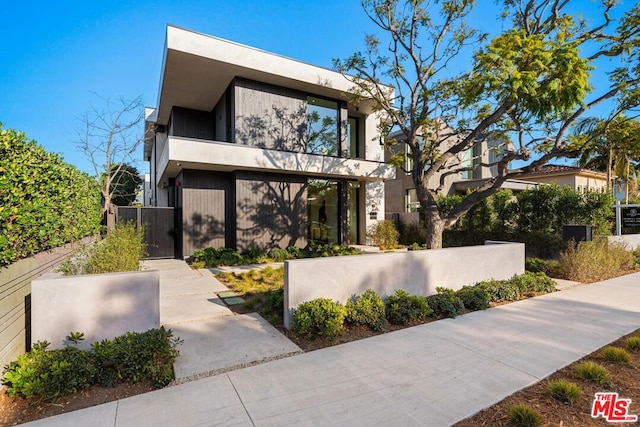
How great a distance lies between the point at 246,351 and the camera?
3783 millimetres

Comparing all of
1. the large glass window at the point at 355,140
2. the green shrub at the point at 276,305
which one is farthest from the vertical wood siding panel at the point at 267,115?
the green shrub at the point at 276,305

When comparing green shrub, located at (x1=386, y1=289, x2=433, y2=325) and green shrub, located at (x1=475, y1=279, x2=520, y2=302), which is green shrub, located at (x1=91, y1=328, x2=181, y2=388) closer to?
green shrub, located at (x1=386, y1=289, x2=433, y2=325)

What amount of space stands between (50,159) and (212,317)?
11.9ft

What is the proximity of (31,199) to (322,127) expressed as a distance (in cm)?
999

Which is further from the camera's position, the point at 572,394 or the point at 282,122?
the point at 282,122

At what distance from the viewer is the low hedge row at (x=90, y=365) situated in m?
2.79

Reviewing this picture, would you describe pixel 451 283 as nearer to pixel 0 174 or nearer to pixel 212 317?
pixel 212 317

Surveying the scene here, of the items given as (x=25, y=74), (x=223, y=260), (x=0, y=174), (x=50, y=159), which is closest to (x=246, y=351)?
(x=0, y=174)

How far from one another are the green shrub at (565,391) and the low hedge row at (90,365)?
12.5 feet

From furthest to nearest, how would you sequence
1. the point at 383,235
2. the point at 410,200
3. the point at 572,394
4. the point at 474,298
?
the point at 410,200
the point at 383,235
the point at 474,298
the point at 572,394

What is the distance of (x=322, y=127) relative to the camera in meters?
12.4

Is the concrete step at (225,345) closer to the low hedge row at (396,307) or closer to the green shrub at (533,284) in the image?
the low hedge row at (396,307)

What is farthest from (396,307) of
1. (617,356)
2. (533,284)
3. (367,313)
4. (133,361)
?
(533,284)

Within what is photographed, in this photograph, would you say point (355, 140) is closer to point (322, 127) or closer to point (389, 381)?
point (322, 127)
